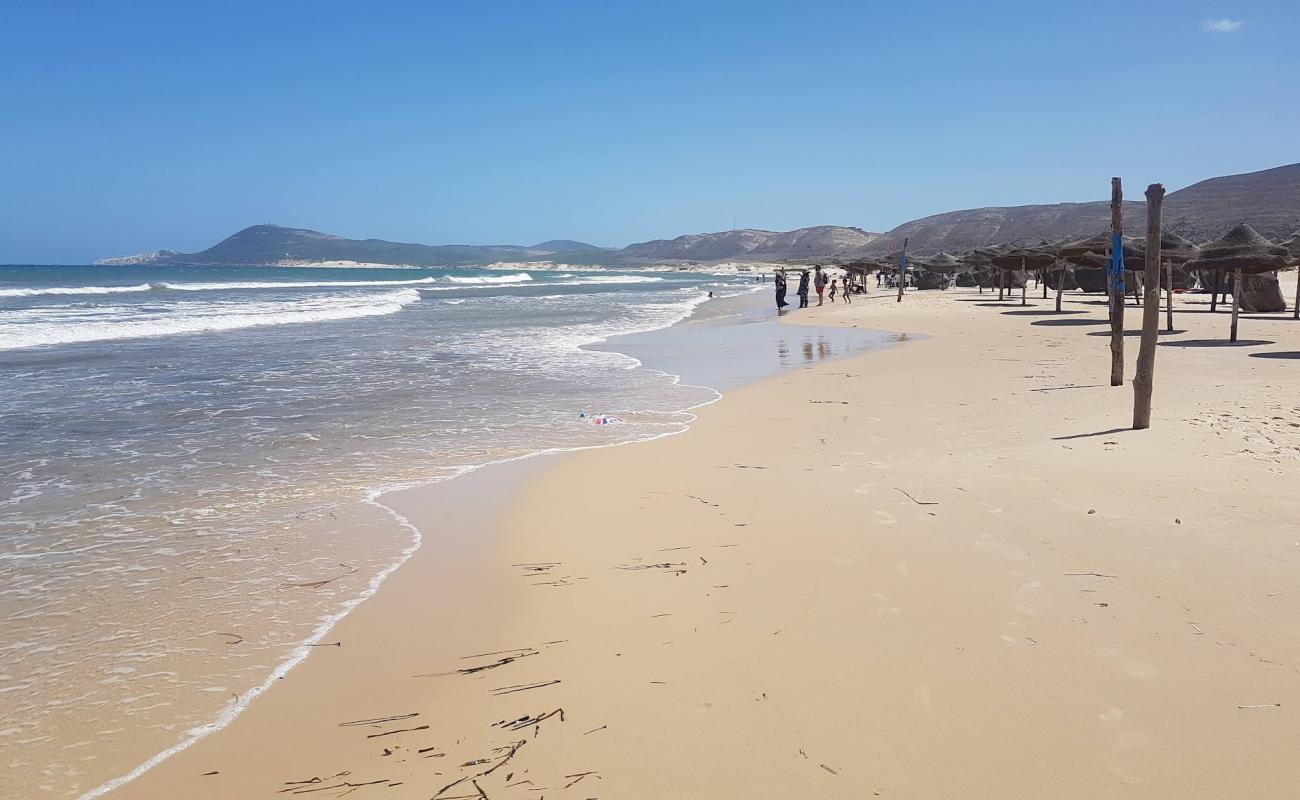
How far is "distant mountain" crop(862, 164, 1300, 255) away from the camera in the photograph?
59.9 m

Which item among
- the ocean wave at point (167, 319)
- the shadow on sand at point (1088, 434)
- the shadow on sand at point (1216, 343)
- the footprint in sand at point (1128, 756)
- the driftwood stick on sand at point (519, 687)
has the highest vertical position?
the ocean wave at point (167, 319)

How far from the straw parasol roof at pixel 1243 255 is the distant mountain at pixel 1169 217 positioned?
18661 millimetres

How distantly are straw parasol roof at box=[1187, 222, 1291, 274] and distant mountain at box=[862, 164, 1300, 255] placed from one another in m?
18.7

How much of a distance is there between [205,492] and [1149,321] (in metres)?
8.72

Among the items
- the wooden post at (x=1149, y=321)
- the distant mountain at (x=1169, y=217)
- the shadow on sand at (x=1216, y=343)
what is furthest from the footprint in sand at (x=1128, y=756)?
the distant mountain at (x=1169, y=217)

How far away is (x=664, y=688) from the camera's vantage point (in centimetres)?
335

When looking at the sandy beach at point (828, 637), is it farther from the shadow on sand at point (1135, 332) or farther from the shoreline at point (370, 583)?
the shadow on sand at point (1135, 332)

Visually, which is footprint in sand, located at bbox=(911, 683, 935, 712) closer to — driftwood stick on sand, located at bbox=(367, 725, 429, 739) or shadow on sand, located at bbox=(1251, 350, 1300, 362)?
driftwood stick on sand, located at bbox=(367, 725, 429, 739)

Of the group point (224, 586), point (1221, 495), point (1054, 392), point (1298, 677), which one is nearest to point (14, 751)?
point (224, 586)

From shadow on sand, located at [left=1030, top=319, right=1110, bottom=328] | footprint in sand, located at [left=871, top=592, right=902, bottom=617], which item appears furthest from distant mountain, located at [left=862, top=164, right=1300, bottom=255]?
footprint in sand, located at [left=871, top=592, right=902, bottom=617]

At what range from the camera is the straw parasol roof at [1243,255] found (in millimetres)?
14672

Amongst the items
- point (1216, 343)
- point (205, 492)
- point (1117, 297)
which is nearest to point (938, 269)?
point (1216, 343)

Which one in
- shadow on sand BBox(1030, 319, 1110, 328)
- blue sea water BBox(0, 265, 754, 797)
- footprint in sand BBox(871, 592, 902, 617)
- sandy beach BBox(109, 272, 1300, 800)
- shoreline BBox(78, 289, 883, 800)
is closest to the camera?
sandy beach BBox(109, 272, 1300, 800)

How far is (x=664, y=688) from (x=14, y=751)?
99.3 inches
